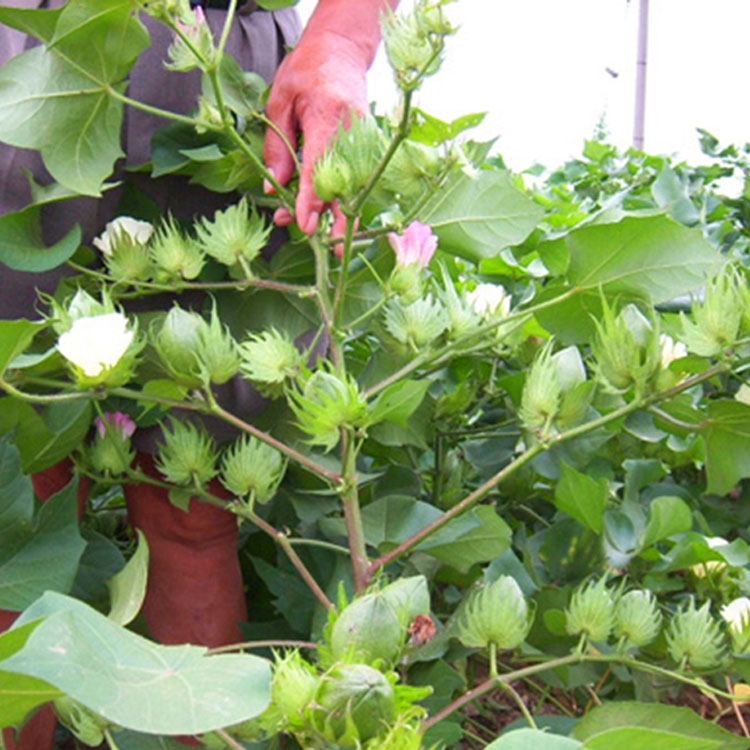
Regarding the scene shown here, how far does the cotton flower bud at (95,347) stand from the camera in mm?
686

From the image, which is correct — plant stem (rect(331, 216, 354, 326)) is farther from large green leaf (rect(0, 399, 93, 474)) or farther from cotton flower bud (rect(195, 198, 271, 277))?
large green leaf (rect(0, 399, 93, 474))

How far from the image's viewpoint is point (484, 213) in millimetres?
898

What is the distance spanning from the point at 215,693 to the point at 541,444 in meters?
0.34

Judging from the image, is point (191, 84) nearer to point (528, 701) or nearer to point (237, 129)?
point (237, 129)

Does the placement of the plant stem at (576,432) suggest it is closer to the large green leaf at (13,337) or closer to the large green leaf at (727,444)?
the large green leaf at (727,444)

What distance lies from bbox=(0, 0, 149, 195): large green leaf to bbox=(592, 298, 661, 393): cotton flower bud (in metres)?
0.40

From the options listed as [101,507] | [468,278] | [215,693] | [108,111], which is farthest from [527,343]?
[215,693]

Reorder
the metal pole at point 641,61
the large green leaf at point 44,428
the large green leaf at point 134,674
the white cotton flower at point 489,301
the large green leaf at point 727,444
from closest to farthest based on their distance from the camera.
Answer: the large green leaf at point 134,674 < the large green leaf at point 727,444 < the large green leaf at point 44,428 < the white cotton flower at point 489,301 < the metal pole at point 641,61

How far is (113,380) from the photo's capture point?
0.70 meters

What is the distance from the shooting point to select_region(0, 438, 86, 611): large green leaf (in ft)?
2.74

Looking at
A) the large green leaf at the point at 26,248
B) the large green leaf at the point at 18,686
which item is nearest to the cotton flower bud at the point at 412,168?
the large green leaf at the point at 26,248

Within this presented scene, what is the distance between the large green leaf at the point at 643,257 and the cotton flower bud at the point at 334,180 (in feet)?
0.59

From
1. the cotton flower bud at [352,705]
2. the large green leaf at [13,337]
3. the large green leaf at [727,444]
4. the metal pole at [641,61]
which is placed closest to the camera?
the cotton flower bud at [352,705]

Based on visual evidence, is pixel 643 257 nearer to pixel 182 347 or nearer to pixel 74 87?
pixel 182 347
